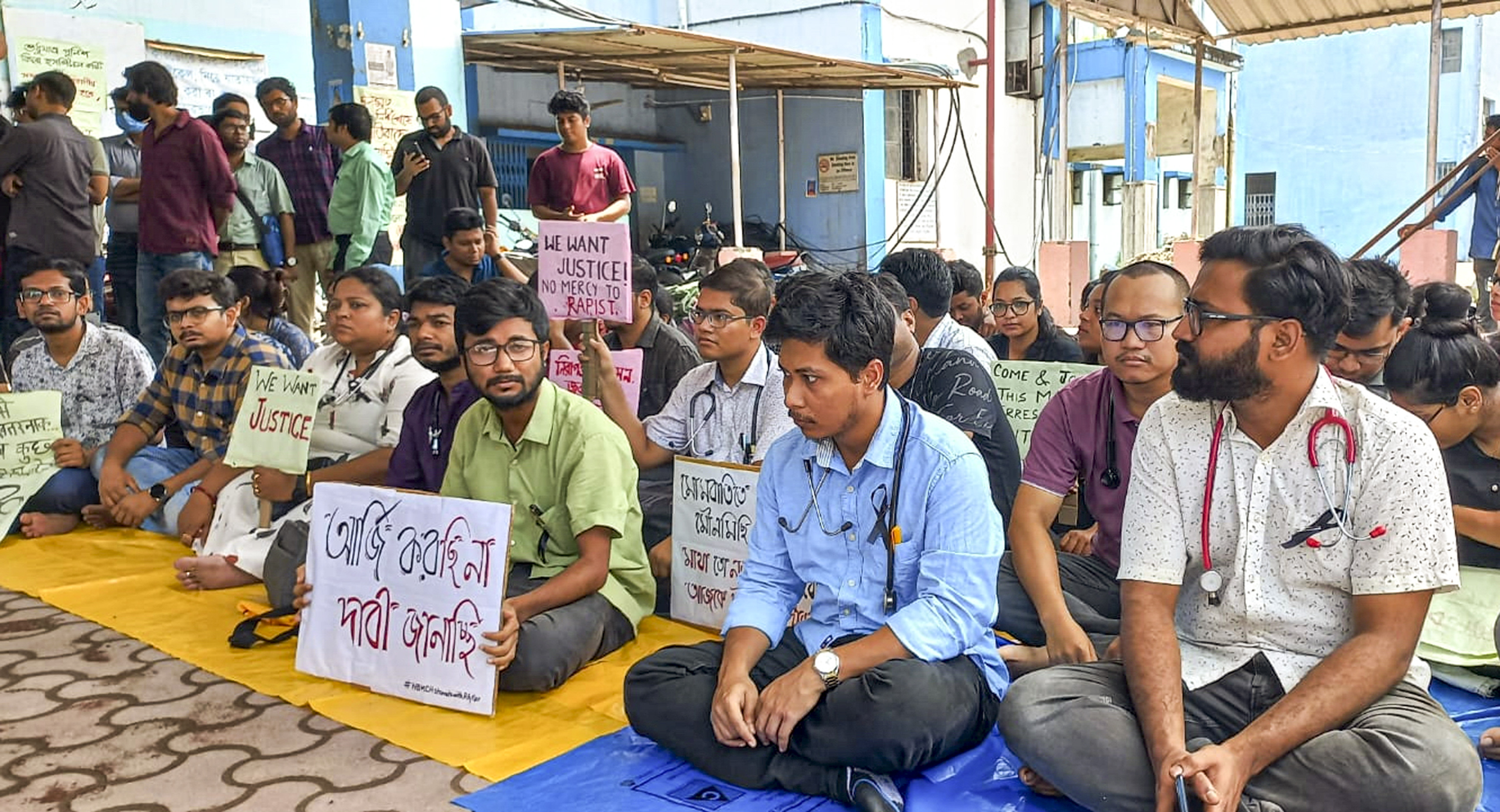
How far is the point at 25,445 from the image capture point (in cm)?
573

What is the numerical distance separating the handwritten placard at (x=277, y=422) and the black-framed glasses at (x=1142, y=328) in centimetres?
304

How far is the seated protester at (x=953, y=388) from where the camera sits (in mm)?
4027

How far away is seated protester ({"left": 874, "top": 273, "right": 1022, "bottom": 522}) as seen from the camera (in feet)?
13.2

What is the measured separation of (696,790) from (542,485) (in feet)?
4.06

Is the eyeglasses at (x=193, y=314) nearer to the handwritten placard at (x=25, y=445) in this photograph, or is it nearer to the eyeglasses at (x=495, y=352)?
the handwritten placard at (x=25, y=445)

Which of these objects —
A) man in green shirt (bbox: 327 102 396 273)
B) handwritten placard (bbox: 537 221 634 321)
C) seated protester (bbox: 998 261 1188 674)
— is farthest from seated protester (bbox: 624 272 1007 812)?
man in green shirt (bbox: 327 102 396 273)

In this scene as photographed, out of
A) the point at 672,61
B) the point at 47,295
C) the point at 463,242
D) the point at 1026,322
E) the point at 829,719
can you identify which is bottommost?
the point at 829,719

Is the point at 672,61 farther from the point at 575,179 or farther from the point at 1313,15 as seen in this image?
the point at 1313,15

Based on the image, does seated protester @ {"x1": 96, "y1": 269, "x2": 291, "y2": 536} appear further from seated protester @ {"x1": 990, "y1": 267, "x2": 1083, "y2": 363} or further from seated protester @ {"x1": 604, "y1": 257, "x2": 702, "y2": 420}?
seated protester @ {"x1": 990, "y1": 267, "x2": 1083, "y2": 363}

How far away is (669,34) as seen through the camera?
10.4 metres

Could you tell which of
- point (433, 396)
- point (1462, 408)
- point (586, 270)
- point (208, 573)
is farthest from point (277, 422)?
point (1462, 408)


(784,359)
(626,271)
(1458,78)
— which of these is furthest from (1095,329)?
(1458,78)

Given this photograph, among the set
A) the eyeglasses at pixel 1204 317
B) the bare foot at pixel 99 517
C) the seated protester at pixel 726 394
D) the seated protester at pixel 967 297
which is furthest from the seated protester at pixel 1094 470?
the bare foot at pixel 99 517

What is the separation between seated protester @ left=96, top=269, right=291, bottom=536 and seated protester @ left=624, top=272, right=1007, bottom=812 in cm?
296
